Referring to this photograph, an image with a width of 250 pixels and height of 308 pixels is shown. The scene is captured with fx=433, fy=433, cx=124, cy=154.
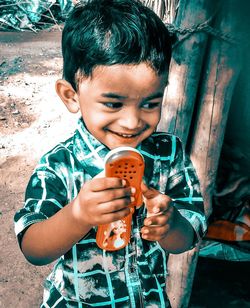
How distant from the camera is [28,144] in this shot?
3.67 metres

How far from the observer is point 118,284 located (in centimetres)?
131

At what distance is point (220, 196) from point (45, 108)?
254 cm

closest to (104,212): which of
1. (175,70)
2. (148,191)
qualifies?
(148,191)

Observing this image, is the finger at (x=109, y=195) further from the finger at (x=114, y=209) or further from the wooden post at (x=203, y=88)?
the wooden post at (x=203, y=88)

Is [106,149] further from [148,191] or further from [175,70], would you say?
[175,70]

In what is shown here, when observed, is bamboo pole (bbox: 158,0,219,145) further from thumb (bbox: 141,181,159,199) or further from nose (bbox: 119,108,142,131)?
thumb (bbox: 141,181,159,199)

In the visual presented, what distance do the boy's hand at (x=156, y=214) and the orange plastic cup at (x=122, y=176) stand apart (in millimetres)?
37

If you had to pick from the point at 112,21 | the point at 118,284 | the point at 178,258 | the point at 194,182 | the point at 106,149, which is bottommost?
the point at 178,258

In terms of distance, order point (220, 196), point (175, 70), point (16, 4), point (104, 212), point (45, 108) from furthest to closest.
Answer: point (16, 4) < point (45, 108) < point (220, 196) < point (175, 70) < point (104, 212)

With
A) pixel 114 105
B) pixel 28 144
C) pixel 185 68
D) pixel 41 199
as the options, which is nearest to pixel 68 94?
pixel 114 105

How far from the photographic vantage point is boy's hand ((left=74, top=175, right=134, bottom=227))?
37.6 inches

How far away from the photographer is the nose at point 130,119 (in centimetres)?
112

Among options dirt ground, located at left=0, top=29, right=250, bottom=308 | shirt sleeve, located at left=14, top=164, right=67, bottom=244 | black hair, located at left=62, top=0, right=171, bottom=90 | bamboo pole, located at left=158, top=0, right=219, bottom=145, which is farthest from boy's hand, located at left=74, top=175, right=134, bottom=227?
dirt ground, located at left=0, top=29, right=250, bottom=308

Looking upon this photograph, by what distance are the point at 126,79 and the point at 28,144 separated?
2.69 m
